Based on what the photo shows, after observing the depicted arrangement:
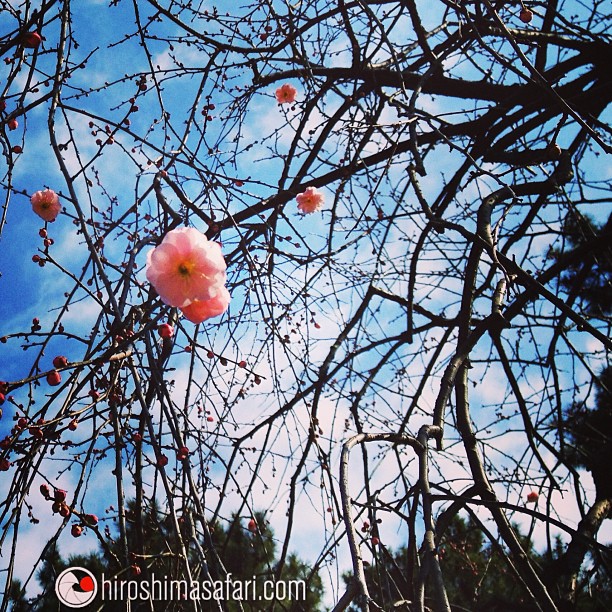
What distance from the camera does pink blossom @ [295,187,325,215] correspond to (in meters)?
2.68

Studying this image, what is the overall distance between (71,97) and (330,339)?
4.36ft

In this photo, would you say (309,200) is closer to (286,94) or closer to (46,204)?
(286,94)

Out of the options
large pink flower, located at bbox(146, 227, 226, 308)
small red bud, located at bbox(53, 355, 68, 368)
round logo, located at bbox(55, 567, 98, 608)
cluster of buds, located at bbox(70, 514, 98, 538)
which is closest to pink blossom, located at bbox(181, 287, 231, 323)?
large pink flower, located at bbox(146, 227, 226, 308)

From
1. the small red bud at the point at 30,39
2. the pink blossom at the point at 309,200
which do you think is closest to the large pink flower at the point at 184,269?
the small red bud at the point at 30,39

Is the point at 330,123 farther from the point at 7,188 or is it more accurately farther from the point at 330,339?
the point at 7,188

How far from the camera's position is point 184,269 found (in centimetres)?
129

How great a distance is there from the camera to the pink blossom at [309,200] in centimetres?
268

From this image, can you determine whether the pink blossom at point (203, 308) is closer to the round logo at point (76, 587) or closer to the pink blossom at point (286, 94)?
the round logo at point (76, 587)

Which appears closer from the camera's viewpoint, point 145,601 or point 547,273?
point 145,601

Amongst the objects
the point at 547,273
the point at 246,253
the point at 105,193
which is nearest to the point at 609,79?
the point at 547,273

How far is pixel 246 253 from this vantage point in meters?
1.62

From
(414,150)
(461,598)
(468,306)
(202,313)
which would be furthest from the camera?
(461,598)

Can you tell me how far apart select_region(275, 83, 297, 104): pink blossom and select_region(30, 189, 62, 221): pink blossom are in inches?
53.6

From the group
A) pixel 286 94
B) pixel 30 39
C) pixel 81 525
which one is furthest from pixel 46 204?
pixel 286 94
